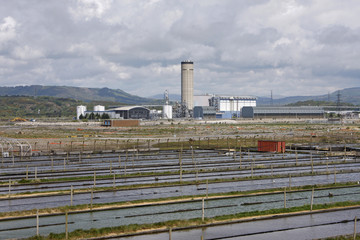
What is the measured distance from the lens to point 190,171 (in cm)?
4844

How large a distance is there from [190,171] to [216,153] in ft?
69.6

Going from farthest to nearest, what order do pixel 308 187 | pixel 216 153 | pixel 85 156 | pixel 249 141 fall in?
1. pixel 249 141
2. pixel 216 153
3. pixel 85 156
4. pixel 308 187

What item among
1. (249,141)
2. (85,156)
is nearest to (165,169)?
(85,156)

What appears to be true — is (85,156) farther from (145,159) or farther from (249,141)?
(249,141)

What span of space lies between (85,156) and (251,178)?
2990 cm

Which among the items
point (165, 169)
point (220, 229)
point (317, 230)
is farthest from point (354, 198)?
point (165, 169)

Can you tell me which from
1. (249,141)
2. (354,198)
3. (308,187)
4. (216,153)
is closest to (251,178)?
(308,187)

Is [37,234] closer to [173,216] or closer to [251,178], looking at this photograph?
[173,216]

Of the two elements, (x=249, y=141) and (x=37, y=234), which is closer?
(x=37, y=234)

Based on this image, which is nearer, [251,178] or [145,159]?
[251,178]

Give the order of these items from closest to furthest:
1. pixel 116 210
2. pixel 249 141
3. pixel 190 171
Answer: pixel 116 210 → pixel 190 171 → pixel 249 141

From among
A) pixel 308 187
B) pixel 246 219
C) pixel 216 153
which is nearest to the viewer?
pixel 246 219

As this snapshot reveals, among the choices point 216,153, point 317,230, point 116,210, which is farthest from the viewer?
point 216,153

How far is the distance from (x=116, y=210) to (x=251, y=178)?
1630 centimetres
